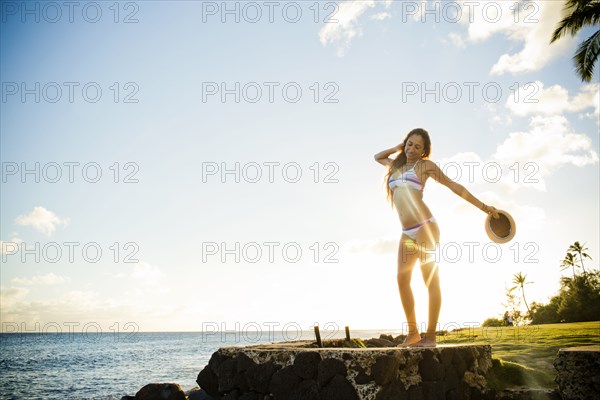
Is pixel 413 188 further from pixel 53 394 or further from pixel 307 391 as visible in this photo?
pixel 53 394

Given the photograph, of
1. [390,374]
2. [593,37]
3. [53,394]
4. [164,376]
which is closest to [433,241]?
[390,374]

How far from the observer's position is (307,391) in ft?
14.9

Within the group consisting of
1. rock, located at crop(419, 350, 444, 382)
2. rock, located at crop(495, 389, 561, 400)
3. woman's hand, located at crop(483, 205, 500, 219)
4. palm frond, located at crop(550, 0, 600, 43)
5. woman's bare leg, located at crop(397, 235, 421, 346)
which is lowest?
rock, located at crop(495, 389, 561, 400)

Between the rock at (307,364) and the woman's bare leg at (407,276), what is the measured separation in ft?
4.05

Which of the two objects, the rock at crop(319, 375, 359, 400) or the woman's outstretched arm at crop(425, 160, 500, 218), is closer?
the rock at crop(319, 375, 359, 400)

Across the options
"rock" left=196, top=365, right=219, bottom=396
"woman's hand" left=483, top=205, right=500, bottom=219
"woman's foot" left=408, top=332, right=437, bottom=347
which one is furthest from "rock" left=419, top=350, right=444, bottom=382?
"rock" left=196, top=365, right=219, bottom=396

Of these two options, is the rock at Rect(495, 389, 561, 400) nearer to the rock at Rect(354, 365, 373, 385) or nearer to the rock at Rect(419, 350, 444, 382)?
the rock at Rect(419, 350, 444, 382)

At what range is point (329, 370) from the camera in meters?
4.47

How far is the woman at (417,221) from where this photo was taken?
494 centimetres

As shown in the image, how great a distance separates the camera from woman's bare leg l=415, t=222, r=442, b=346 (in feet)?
15.9

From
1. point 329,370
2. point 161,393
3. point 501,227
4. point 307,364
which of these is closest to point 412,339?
point 329,370

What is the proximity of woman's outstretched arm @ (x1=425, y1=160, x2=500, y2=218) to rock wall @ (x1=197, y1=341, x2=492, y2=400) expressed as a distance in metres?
1.63

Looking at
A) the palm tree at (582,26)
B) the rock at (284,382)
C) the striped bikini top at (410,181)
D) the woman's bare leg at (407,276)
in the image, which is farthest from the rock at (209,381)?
the palm tree at (582,26)

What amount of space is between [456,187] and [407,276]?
122cm
